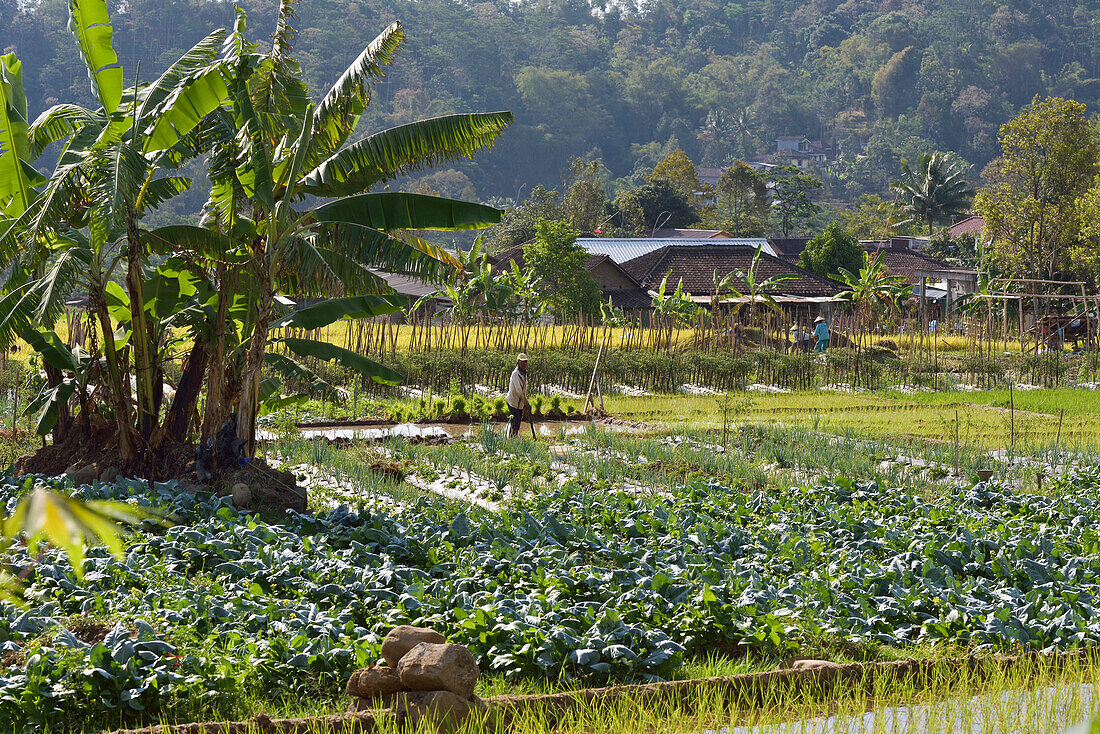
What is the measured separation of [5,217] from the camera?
30.9 feet

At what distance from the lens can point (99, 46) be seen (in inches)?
381

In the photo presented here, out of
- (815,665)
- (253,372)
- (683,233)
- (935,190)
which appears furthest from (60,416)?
(935,190)

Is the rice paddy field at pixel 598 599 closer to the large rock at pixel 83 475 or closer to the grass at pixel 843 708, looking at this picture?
the grass at pixel 843 708

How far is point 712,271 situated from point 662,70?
74.2 meters

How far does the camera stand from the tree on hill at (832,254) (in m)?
41.7

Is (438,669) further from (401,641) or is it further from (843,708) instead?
(843,708)

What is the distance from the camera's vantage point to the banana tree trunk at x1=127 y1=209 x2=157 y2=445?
9.14 metres

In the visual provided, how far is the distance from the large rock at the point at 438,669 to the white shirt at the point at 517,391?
31.1 ft

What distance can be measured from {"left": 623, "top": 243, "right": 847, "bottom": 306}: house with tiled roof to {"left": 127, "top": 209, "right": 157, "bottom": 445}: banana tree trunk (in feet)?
85.0

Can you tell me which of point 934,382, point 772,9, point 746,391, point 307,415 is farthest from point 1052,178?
point 772,9

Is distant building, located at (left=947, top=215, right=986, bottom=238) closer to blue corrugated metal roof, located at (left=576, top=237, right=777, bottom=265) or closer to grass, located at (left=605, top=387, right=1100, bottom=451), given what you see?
blue corrugated metal roof, located at (left=576, top=237, right=777, bottom=265)

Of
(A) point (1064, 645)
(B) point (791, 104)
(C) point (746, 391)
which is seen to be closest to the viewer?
(A) point (1064, 645)

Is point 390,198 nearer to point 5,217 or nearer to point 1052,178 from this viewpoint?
point 5,217

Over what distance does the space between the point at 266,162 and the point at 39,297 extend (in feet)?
7.56
